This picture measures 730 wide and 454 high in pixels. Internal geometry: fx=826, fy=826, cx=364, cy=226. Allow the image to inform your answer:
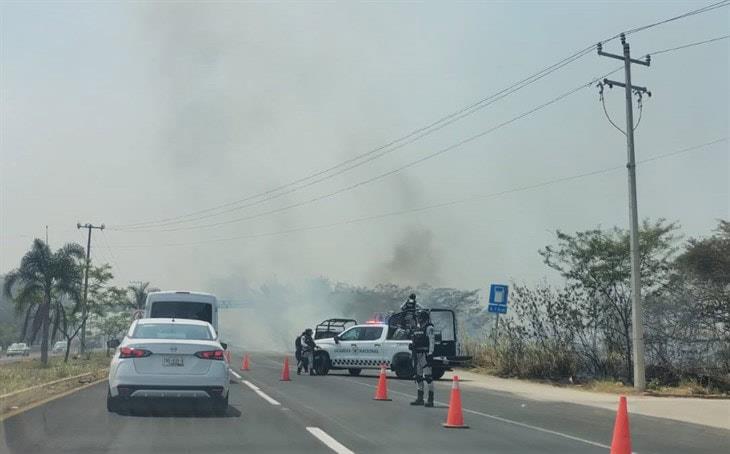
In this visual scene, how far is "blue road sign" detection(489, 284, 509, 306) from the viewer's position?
27.9 metres

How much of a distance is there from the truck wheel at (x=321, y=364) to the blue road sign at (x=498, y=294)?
19.2 feet

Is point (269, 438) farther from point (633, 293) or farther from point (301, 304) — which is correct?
point (301, 304)

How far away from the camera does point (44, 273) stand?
4666 centimetres

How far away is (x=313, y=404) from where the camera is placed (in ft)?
53.1

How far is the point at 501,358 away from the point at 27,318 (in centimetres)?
3309

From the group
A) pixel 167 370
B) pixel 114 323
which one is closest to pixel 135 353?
pixel 167 370

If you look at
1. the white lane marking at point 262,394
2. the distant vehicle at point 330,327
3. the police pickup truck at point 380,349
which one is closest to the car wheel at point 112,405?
the white lane marking at point 262,394

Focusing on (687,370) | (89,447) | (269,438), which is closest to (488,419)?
(269,438)

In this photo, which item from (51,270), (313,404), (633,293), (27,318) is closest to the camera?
(313,404)

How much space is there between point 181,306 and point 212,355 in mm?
9675

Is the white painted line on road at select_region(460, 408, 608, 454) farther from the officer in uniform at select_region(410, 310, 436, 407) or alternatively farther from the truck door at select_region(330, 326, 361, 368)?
the truck door at select_region(330, 326, 361, 368)

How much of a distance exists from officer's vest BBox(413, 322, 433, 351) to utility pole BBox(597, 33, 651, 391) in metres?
8.32

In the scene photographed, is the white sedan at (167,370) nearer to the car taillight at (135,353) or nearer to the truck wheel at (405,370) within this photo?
the car taillight at (135,353)

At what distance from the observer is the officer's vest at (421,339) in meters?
15.4
